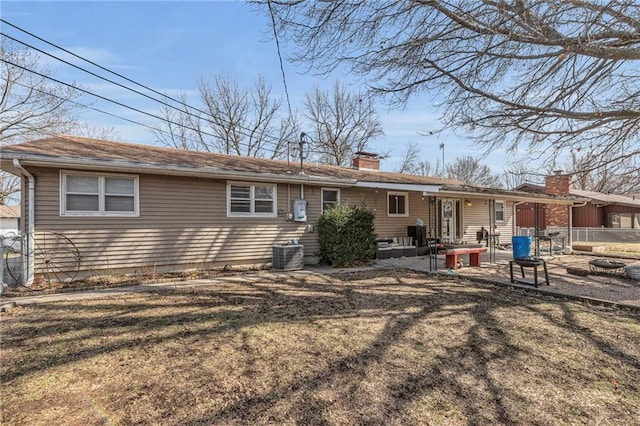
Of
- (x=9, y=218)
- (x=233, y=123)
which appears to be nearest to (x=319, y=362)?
(x=233, y=123)

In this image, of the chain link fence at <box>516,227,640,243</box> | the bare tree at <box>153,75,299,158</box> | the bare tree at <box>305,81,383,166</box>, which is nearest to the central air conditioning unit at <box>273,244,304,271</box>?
the bare tree at <box>153,75,299,158</box>

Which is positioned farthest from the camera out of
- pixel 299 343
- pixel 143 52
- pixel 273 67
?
pixel 143 52

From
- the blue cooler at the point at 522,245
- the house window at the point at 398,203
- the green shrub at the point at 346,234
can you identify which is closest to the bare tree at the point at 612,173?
the blue cooler at the point at 522,245

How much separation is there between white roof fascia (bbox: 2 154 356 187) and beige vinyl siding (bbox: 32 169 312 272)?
0.39m

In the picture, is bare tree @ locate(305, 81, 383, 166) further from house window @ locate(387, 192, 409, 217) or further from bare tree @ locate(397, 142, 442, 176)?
house window @ locate(387, 192, 409, 217)

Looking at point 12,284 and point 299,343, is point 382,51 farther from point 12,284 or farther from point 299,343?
point 12,284

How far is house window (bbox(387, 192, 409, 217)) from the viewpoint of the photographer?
12845mm

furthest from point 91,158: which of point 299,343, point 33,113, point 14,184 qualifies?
point 14,184

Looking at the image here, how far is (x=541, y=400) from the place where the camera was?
2.70m

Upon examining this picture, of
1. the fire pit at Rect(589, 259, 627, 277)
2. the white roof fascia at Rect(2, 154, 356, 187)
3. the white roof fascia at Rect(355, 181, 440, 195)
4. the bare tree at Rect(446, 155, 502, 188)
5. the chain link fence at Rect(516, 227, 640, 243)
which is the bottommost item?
the fire pit at Rect(589, 259, 627, 277)

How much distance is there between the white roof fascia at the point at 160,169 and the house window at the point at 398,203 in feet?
9.82

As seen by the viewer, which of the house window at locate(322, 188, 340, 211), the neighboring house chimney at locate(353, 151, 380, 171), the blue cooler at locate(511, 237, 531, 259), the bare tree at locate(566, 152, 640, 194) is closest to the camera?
the bare tree at locate(566, 152, 640, 194)

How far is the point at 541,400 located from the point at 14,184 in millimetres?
29816

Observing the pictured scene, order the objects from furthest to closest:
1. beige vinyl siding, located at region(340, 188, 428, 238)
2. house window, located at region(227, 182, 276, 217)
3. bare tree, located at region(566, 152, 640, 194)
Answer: beige vinyl siding, located at region(340, 188, 428, 238), house window, located at region(227, 182, 276, 217), bare tree, located at region(566, 152, 640, 194)
